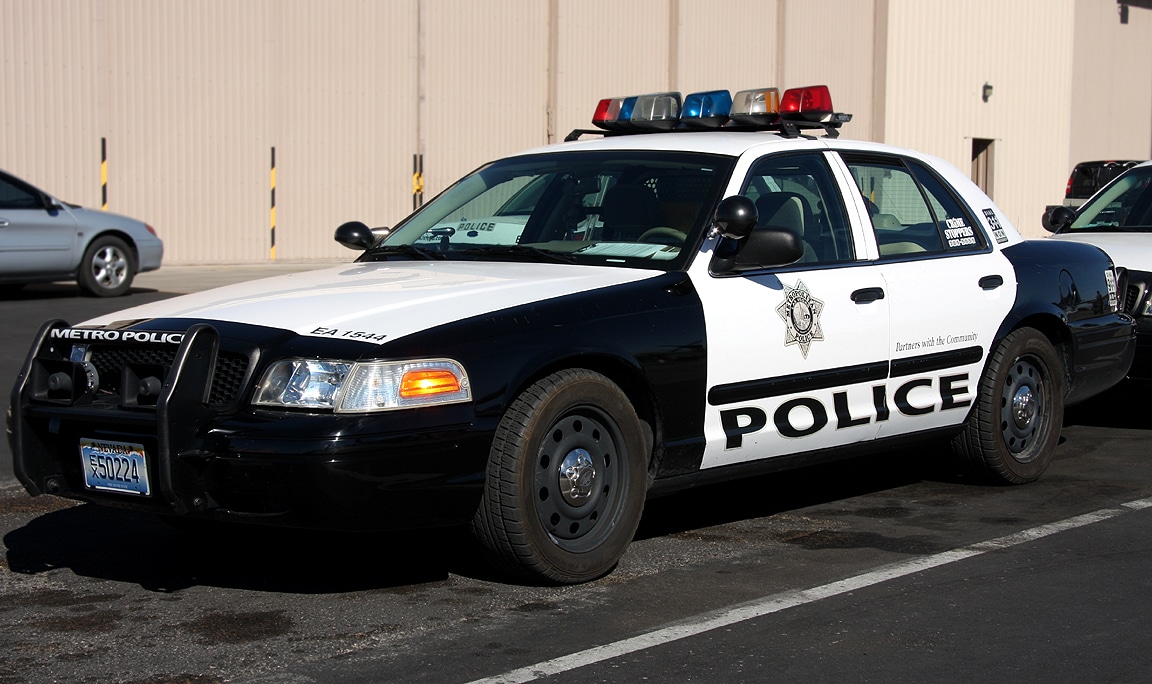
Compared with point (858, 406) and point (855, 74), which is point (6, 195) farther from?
point (855, 74)

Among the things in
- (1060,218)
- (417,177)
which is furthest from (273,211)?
(1060,218)

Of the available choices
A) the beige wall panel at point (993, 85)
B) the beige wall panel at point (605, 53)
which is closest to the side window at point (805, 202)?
the beige wall panel at point (605, 53)

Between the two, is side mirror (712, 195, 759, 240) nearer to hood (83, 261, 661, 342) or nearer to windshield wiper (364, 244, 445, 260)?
hood (83, 261, 661, 342)

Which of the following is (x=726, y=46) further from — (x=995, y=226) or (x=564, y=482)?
(x=564, y=482)

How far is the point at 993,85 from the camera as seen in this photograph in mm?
31281

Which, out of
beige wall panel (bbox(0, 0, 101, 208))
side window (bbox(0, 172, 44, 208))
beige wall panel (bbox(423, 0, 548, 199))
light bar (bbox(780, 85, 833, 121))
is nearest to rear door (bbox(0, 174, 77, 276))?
side window (bbox(0, 172, 44, 208))

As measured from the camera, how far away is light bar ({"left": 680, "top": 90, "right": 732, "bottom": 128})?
6.79 m

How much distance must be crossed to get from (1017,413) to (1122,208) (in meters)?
3.26

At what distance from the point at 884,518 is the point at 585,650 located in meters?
2.33

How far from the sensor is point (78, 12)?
1945 cm

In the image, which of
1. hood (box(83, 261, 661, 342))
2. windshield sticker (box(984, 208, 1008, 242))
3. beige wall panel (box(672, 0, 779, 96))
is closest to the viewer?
hood (box(83, 261, 661, 342))

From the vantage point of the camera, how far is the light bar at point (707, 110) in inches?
267

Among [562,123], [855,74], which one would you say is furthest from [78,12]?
[855,74]

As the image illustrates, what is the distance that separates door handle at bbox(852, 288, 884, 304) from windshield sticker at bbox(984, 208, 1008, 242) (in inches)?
44.4
